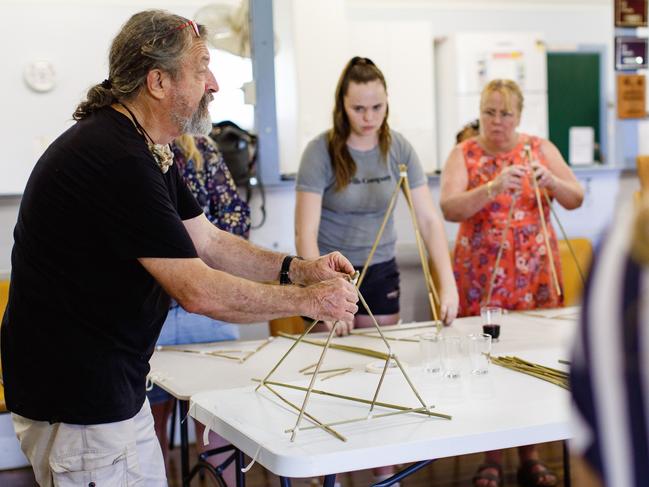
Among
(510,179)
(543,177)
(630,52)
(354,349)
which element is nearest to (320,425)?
(354,349)

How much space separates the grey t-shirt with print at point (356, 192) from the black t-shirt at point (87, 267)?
1.24 metres

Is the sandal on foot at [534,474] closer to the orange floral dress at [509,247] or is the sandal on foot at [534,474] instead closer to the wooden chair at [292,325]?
the orange floral dress at [509,247]

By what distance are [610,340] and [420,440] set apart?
1063 millimetres

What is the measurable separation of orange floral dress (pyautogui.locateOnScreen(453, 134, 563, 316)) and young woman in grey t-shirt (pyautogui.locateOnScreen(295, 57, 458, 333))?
0.29m

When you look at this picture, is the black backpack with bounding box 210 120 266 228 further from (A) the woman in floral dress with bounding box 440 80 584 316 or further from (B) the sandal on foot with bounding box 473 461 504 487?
(B) the sandal on foot with bounding box 473 461 504 487

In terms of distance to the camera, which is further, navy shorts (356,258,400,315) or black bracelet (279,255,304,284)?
navy shorts (356,258,400,315)

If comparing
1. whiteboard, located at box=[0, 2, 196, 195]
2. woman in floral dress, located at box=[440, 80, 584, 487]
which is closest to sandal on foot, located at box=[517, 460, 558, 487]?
woman in floral dress, located at box=[440, 80, 584, 487]

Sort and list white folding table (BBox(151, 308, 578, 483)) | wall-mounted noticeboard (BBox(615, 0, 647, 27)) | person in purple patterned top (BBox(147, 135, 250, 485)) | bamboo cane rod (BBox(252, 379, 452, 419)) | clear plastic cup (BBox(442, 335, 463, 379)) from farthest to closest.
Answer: wall-mounted noticeboard (BBox(615, 0, 647, 27)) → person in purple patterned top (BBox(147, 135, 250, 485)) → clear plastic cup (BBox(442, 335, 463, 379)) → bamboo cane rod (BBox(252, 379, 452, 419)) → white folding table (BBox(151, 308, 578, 483))

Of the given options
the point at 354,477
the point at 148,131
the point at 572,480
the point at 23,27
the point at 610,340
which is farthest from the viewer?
the point at 23,27

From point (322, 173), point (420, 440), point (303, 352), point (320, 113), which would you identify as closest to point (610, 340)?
point (420, 440)

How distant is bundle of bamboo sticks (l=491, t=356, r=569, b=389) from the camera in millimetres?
2033

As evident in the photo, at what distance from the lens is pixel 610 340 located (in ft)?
1.97

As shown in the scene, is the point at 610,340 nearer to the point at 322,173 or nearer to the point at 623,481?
the point at 623,481

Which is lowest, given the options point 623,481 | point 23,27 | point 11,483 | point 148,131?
point 11,483
